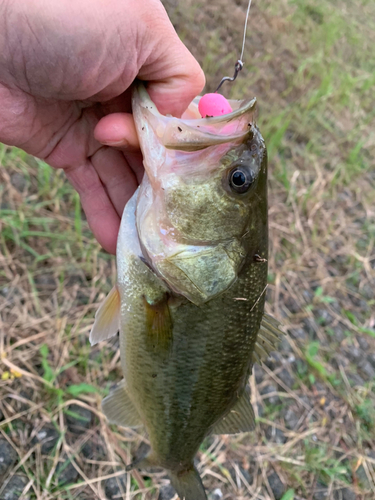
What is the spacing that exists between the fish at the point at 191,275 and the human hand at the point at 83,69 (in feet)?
0.36

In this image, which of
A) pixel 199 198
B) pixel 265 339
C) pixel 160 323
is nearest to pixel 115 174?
pixel 199 198

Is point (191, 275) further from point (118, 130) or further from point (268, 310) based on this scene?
point (268, 310)

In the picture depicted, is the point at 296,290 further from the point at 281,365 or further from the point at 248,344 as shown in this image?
the point at 248,344

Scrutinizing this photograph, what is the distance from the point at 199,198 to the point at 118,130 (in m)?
0.48

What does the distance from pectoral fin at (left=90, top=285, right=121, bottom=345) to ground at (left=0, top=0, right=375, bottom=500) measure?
0.78 m

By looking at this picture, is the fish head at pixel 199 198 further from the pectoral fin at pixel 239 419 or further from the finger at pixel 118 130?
the pectoral fin at pixel 239 419

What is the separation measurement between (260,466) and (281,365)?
779mm

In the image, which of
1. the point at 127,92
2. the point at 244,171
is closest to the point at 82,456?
the point at 244,171

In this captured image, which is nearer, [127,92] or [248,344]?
[248,344]

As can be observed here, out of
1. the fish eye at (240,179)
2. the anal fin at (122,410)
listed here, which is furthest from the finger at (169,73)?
the anal fin at (122,410)

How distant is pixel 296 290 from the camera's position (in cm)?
353

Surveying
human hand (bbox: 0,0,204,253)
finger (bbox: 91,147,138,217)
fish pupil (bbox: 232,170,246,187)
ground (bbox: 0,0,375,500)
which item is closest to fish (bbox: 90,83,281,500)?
fish pupil (bbox: 232,170,246,187)

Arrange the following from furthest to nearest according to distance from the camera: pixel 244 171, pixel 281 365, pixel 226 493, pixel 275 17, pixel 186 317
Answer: pixel 275 17, pixel 281 365, pixel 226 493, pixel 186 317, pixel 244 171

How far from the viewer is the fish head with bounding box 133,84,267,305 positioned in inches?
56.5
